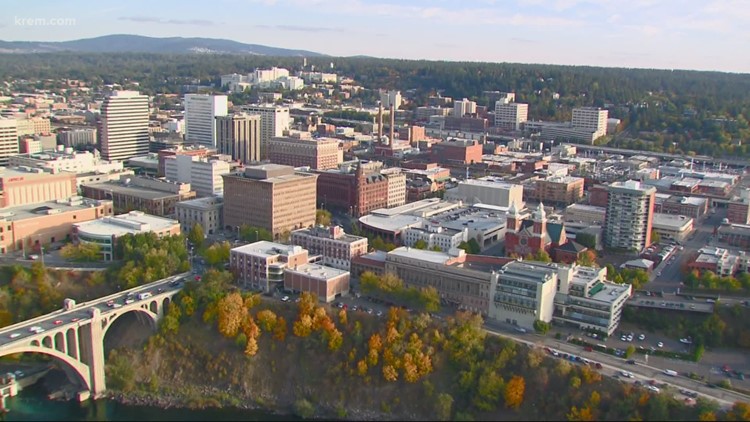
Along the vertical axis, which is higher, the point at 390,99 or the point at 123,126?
the point at 390,99

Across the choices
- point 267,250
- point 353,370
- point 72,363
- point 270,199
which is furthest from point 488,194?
point 72,363

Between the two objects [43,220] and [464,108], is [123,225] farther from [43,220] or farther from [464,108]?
[464,108]

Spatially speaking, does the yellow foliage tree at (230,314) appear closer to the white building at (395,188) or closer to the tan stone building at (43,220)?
the tan stone building at (43,220)

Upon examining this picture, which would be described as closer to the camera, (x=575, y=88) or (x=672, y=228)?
(x=672, y=228)

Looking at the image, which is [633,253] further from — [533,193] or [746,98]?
[746,98]

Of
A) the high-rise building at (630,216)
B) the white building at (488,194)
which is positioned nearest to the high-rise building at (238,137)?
the white building at (488,194)

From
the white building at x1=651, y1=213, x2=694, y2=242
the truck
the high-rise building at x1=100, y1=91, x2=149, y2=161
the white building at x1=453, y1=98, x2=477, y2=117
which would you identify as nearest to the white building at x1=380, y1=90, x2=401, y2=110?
the white building at x1=453, y1=98, x2=477, y2=117
